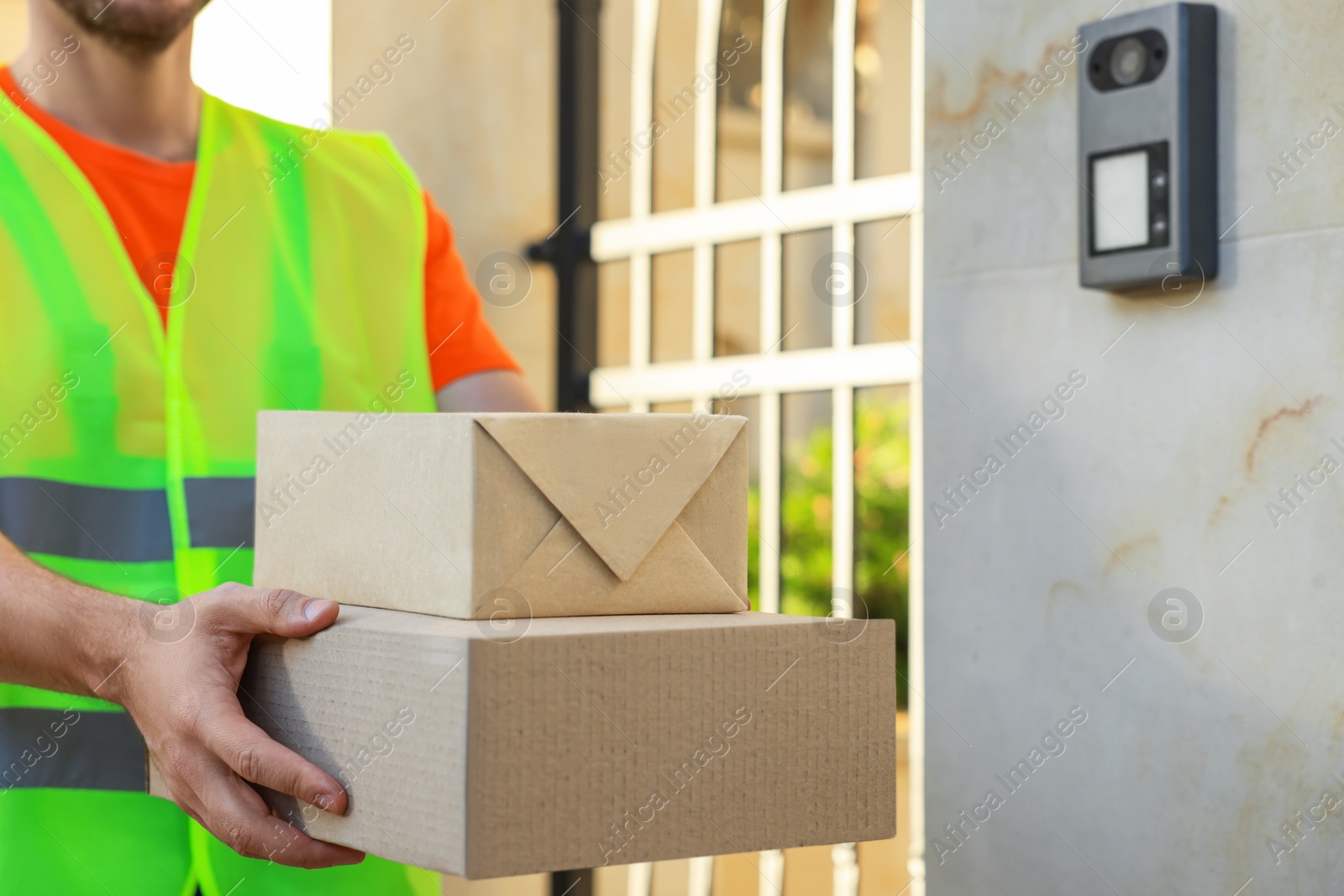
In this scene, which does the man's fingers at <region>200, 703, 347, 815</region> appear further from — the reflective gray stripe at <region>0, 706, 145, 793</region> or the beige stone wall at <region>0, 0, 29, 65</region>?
the beige stone wall at <region>0, 0, 29, 65</region>

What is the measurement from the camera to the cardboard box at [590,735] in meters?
0.84

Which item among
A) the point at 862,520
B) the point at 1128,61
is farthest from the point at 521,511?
the point at 862,520

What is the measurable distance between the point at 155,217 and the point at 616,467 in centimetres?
80

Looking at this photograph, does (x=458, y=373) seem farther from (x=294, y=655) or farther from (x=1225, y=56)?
(x=1225, y=56)

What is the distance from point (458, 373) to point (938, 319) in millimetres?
615

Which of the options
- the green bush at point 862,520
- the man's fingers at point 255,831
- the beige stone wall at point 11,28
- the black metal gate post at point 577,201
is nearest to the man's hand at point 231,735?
the man's fingers at point 255,831

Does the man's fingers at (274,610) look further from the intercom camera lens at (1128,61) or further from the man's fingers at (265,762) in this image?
the intercom camera lens at (1128,61)

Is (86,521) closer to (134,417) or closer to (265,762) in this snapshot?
(134,417)

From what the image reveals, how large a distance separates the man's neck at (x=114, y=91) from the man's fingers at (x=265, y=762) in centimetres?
81

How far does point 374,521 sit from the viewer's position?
1010 millimetres

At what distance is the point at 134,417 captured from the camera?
1400 mm

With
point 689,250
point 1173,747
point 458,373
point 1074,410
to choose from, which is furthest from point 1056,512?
point 689,250

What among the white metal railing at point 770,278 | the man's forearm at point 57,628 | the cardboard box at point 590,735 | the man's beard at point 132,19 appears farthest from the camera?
the white metal railing at point 770,278

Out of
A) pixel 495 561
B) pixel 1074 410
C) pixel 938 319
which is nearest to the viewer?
pixel 495 561
